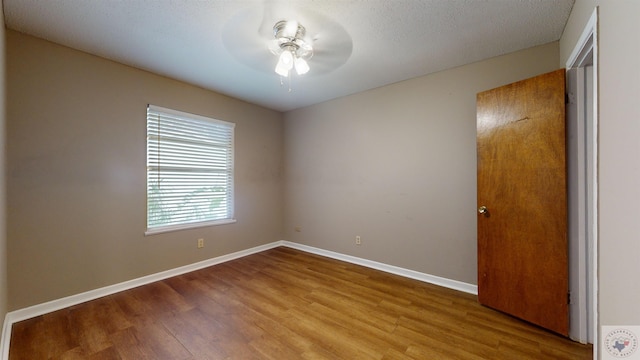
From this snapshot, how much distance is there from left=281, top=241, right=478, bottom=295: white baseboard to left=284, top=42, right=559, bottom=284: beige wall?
0.07 meters

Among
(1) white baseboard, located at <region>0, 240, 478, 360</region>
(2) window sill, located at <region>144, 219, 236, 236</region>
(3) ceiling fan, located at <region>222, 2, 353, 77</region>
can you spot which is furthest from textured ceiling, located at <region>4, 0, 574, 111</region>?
(1) white baseboard, located at <region>0, 240, 478, 360</region>

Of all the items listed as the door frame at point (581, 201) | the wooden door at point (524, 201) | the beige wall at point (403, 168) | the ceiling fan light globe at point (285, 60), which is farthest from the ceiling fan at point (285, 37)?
the door frame at point (581, 201)

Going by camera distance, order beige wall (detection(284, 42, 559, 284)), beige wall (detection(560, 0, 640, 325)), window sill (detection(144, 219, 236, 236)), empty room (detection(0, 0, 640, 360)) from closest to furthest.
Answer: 1. beige wall (detection(560, 0, 640, 325))
2. empty room (detection(0, 0, 640, 360))
3. beige wall (detection(284, 42, 559, 284))
4. window sill (detection(144, 219, 236, 236))

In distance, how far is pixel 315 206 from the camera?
13.3 ft

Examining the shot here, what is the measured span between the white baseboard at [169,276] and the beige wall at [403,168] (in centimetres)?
9

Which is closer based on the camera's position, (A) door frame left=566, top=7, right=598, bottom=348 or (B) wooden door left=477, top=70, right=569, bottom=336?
(A) door frame left=566, top=7, right=598, bottom=348

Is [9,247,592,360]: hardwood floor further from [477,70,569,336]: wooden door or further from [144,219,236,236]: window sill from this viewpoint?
[144,219,236,236]: window sill

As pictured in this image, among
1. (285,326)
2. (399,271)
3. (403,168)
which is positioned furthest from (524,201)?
(285,326)

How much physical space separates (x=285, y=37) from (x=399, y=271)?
292 centimetres

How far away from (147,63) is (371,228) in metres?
3.35

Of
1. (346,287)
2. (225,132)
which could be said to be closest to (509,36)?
(346,287)

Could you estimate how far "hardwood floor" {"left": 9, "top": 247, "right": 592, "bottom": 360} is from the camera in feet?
5.64

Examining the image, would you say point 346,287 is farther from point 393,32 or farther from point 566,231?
point 393,32

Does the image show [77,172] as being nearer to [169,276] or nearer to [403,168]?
[169,276]
